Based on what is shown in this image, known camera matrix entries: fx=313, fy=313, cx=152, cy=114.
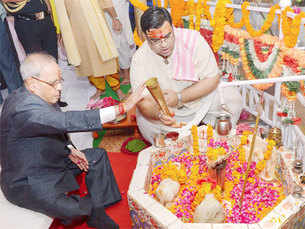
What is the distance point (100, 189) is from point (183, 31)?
4.99ft

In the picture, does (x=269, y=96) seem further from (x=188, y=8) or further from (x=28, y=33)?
(x=28, y=33)

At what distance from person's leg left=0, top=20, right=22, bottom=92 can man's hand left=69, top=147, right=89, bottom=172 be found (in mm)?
2572

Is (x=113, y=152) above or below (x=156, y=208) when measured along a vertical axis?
below

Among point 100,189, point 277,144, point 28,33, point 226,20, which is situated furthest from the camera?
point 28,33

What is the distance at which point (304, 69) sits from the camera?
2297 millimetres

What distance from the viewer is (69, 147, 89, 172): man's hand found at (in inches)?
91.7

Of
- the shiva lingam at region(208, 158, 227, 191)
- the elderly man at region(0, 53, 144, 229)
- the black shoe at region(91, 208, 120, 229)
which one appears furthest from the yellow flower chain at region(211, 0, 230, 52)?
the black shoe at region(91, 208, 120, 229)

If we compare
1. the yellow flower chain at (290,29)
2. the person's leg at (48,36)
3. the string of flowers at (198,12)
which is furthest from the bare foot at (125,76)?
the yellow flower chain at (290,29)

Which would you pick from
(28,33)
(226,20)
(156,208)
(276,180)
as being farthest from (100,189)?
(28,33)

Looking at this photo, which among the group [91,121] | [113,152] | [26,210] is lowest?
[113,152]

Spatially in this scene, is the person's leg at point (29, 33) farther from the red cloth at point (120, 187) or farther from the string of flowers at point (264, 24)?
the string of flowers at point (264, 24)

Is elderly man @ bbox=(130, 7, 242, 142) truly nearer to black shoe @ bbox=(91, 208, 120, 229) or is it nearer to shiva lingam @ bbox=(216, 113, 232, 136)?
shiva lingam @ bbox=(216, 113, 232, 136)

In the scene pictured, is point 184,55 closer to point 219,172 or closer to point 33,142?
point 219,172

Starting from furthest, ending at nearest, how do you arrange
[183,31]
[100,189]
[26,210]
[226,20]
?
1. [226,20]
2. [183,31]
3. [100,189]
4. [26,210]
